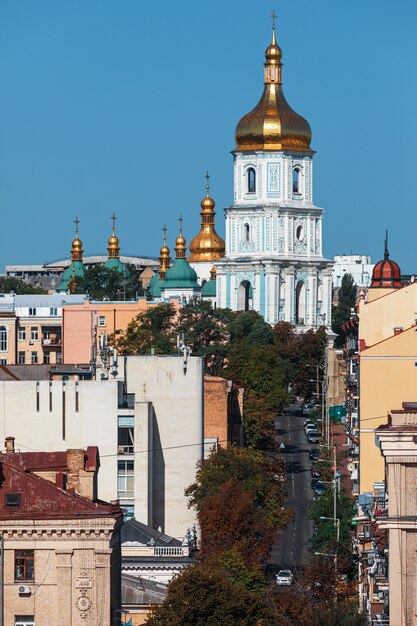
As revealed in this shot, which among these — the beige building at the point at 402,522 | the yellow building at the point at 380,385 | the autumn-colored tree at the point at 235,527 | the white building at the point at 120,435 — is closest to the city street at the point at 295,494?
the autumn-colored tree at the point at 235,527

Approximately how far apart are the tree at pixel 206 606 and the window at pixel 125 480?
32.4 meters

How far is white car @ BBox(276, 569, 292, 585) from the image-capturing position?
300 ft

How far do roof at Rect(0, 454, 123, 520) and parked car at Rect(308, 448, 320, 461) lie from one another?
6968cm

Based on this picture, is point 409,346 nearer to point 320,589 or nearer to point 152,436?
point 152,436

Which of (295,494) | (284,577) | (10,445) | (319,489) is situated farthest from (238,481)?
(295,494)

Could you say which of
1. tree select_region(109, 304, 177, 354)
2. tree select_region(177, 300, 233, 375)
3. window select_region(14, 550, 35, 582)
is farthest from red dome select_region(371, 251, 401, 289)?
window select_region(14, 550, 35, 582)

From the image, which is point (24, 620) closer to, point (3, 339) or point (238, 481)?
point (238, 481)

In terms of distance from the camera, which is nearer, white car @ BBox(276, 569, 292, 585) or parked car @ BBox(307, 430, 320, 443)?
white car @ BBox(276, 569, 292, 585)

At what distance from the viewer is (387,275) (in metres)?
124

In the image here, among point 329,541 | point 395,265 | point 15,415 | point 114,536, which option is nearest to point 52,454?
point 114,536

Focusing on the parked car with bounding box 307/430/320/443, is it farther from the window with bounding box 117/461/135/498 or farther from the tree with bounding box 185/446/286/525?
the window with bounding box 117/461/135/498

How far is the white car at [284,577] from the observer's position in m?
91.4

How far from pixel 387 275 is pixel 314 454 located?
17.1m

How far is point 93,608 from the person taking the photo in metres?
65.7
